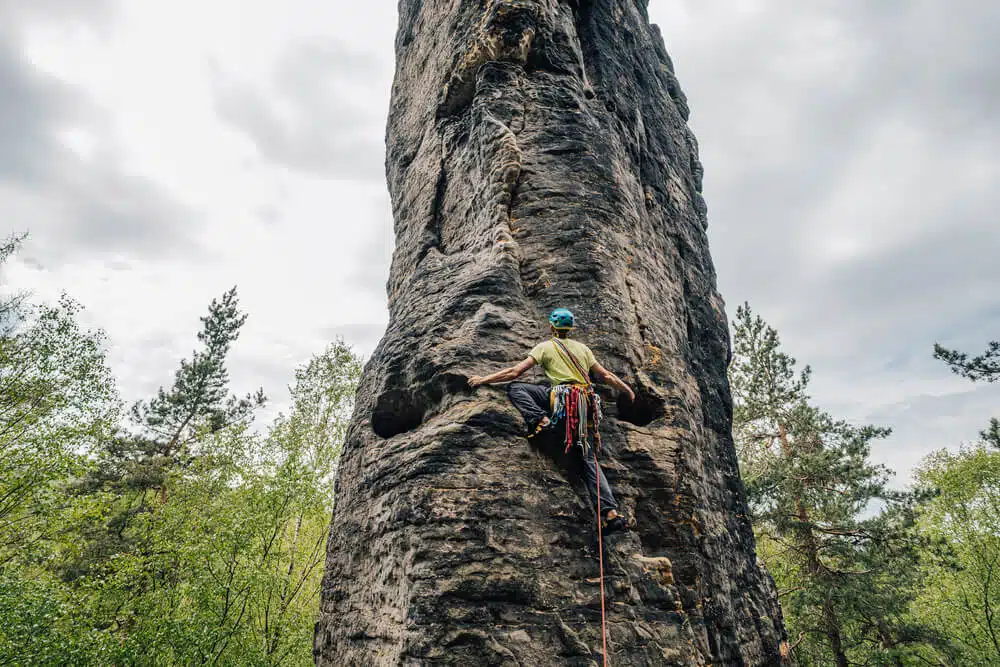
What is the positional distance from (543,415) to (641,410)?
1.71 m

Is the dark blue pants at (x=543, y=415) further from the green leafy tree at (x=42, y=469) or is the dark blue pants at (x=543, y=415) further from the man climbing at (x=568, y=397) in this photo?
the green leafy tree at (x=42, y=469)

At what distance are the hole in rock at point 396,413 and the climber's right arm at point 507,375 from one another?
997 millimetres

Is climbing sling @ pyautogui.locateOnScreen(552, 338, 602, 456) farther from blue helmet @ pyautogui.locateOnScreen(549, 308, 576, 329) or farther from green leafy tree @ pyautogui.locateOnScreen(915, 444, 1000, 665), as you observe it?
green leafy tree @ pyautogui.locateOnScreen(915, 444, 1000, 665)

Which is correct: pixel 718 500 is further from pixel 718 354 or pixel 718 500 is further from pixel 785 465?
pixel 785 465

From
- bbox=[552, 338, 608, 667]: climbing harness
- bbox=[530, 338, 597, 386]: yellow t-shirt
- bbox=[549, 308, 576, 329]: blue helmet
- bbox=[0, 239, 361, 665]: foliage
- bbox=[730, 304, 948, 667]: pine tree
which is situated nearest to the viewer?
bbox=[552, 338, 608, 667]: climbing harness

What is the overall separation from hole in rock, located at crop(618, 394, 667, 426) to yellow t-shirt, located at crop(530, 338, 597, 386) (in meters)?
1.09

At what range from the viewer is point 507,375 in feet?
15.0

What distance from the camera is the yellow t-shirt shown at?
14.8 feet

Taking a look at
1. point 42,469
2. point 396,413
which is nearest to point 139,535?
point 42,469

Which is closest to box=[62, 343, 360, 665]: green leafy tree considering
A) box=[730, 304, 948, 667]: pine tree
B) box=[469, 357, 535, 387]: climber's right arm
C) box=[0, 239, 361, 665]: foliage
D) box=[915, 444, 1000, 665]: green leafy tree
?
box=[0, 239, 361, 665]: foliage

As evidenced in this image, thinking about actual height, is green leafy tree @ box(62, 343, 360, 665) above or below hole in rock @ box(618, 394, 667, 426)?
below

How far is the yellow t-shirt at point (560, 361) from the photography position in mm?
4520

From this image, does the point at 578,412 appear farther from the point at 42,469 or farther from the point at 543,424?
the point at 42,469

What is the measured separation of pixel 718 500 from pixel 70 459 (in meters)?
12.4
